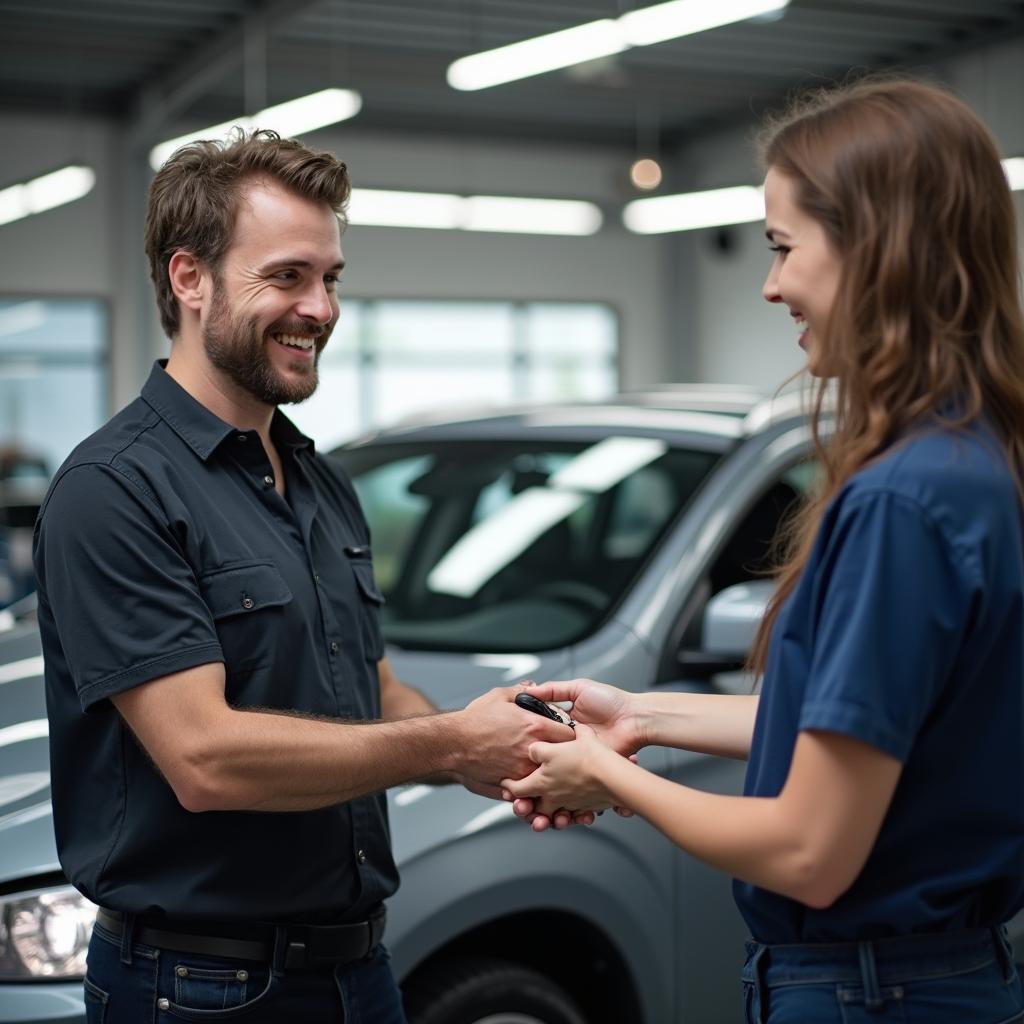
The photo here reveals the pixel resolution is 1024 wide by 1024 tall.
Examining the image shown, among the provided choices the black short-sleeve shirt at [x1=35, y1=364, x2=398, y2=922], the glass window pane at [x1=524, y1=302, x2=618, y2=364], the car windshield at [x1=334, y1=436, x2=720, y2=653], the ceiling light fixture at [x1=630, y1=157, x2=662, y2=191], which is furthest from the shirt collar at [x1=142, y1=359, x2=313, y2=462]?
the glass window pane at [x1=524, y1=302, x2=618, y2=364]

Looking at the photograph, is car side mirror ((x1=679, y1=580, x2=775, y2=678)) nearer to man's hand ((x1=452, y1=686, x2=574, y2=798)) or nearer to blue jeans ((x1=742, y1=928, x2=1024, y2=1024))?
man's hand ((x1=452, y1=686, x2=574, y2=798))

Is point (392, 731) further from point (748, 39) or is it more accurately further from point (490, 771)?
point (748, 39)

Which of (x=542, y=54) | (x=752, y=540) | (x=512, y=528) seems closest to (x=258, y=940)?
(x=752, y=540)

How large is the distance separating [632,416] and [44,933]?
1.98m

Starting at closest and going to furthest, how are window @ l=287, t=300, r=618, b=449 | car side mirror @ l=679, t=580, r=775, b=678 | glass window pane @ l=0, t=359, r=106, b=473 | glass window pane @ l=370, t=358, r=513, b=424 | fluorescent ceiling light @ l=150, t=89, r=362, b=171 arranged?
car side mirror @ l=679, t=580, r=775, b=678, fluorescent ceiling light @ l=150, t=89, r=362, b=171, glass window pane @ l=0, t=359, r=106, b=473, window @ l=287, t=300, r=618, b=449, glass window pane @ l=370, t=358, r=513, b=424

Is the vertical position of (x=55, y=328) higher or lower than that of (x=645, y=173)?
lower

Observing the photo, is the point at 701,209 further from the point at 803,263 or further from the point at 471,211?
the point at 803,263

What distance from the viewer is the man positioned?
6.25 feet

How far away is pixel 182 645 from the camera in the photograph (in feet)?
6.22

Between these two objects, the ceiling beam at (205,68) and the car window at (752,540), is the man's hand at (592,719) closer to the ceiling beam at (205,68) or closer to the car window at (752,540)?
the car window at (752,540)

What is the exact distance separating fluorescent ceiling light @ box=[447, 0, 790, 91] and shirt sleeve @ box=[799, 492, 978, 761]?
5916mm

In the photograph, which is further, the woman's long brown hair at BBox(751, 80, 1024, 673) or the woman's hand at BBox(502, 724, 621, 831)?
the woman's hand at BBox(502, 724, 621, 831)

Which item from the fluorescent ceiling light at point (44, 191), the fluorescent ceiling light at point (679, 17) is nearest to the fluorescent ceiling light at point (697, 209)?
the fluorescent ceiling light at point (679, 17)

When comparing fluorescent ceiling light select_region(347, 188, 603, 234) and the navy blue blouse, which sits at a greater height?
fluorescent ceiling light select_region(347, 188, 603, 234)
